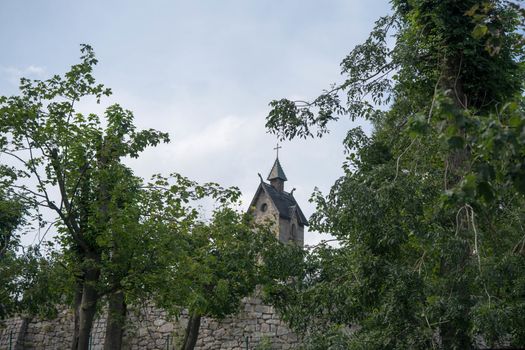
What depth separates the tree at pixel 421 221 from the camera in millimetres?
8688

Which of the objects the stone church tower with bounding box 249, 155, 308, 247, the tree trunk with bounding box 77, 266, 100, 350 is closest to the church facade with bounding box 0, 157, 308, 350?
the tree trunk with bounding box 77, 266, 100, 350

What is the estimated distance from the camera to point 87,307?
36.4 ft

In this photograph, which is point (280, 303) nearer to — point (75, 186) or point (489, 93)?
point (75, 186)

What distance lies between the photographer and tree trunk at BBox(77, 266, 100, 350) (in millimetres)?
10977

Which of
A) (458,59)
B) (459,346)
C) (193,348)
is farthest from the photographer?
(193,348)

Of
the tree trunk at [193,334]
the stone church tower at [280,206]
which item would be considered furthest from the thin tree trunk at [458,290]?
the stone church tower at [280,206]

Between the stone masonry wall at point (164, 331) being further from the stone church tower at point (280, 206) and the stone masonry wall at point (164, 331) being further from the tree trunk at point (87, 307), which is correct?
Answer: the stone church tower at point (280, 206)

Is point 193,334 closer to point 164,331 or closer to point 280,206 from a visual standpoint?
point 164,331

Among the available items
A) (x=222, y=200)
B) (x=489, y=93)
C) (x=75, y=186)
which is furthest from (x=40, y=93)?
(x=489, y=93)

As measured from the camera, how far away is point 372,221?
9.51m

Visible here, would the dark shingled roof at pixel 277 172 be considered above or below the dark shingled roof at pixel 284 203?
above

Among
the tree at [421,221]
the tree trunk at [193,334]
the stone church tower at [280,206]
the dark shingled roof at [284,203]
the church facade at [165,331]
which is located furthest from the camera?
the dark shingled roof at [284,203]

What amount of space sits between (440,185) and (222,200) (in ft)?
15.5

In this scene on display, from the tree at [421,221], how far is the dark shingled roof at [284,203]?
24.0 m
